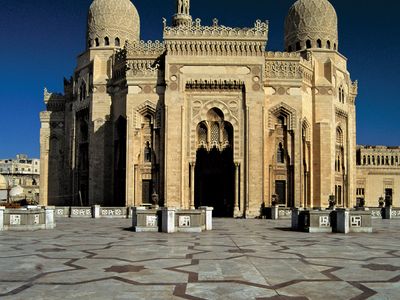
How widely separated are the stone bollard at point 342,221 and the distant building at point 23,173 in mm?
67836

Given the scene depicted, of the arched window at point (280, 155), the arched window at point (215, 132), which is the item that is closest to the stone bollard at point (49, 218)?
the arched window at point (215, 132)

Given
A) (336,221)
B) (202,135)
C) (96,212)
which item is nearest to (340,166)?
(202,135)

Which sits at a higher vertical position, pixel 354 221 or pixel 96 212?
pixel 354 221

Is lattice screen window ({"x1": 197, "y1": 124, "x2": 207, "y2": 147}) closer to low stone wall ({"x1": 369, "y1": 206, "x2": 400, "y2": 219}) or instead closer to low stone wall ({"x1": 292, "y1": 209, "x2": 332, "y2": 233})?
low stone wall ({"x1": 369, "y1": 206, "x2": 400, "y2": 219})

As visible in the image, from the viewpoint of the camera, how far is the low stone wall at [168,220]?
1953 cm

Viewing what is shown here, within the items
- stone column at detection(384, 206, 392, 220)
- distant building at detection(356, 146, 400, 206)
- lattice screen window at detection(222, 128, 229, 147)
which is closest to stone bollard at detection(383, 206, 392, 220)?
stone column at detection(384, 206, 392, 220)

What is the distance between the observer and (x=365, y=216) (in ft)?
65.5

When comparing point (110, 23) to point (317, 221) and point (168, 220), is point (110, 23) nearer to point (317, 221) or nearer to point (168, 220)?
point (168, 220)

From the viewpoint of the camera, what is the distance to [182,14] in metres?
51.4

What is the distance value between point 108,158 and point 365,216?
886 inches

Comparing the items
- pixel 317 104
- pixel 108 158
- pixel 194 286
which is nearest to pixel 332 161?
pixel 317 104

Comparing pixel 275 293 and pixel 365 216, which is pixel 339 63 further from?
pixel 275 293

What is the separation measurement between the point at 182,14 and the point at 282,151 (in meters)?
22.4

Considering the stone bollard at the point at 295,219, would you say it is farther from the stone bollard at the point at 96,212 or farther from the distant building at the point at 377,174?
the distant building at the point at 377,174
